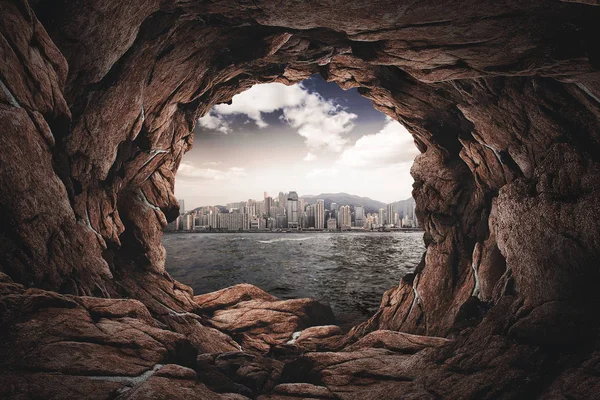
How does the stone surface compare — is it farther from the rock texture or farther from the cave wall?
the cave wall

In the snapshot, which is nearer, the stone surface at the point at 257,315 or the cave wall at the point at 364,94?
the cave wall at the point at 364,94

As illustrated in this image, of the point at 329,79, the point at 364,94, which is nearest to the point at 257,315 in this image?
the point at 329,79

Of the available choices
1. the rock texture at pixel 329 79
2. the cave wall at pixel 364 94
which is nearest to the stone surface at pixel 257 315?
the rock texture at pixel 329 79

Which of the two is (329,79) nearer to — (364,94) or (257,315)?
(364,94)

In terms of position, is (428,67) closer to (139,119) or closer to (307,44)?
(307,44)

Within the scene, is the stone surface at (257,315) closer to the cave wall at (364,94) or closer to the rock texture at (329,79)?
the rock texture at (329,79)
